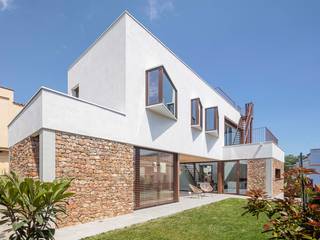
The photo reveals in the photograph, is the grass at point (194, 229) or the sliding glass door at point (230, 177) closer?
the grass at point (194, 229)

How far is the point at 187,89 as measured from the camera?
55.0 ft

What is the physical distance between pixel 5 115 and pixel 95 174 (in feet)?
40.9

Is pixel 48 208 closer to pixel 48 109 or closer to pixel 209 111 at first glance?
pixel 48 109

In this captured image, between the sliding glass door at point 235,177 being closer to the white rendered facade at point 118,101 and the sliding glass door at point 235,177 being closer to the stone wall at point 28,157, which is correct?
the white rendered facade at point 118,101

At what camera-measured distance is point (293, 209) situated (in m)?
3.29

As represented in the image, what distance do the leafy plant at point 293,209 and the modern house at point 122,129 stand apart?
6.58 metres

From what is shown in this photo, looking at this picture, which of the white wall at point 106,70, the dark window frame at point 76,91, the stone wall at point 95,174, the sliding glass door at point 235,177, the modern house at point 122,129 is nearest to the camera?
the stone wall at point 95,174

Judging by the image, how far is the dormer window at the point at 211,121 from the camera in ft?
63.0

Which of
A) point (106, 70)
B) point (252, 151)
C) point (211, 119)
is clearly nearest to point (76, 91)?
point (106, 70)

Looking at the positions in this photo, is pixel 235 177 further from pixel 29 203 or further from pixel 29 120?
pixel 29 203

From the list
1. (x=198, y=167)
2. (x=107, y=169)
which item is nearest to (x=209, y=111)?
(x=198, y=167)

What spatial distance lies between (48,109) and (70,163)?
200cm

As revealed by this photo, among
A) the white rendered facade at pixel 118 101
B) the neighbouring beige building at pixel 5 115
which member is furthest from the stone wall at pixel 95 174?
the neighbouring beige building at pixel 5 115

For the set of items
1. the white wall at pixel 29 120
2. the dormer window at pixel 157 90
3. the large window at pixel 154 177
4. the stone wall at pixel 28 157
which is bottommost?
the large window at pixel 154 177
